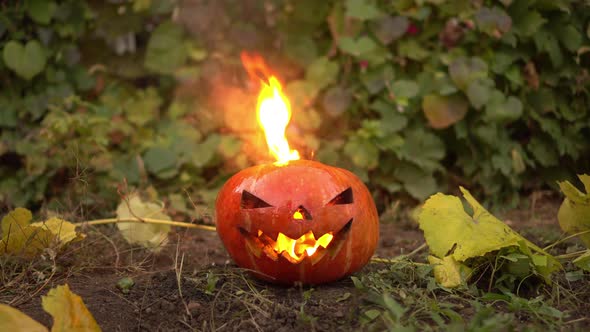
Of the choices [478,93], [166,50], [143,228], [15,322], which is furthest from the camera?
[166,50]

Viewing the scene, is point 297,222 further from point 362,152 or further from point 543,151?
point 543,151

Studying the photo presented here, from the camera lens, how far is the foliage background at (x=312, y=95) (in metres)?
3.52

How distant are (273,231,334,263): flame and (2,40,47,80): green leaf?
2461 mm

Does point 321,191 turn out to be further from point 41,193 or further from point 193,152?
point 41,193

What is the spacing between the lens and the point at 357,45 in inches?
140

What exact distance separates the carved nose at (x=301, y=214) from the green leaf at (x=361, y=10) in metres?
1.89

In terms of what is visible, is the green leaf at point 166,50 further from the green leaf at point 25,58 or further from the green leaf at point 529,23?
the green leaf at point 529,23

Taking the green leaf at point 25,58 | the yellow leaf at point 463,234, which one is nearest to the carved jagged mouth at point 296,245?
the yellow leaf at point 463,234

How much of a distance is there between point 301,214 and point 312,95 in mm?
1882

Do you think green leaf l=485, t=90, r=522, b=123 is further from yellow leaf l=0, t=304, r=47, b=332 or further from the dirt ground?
yellow leaf l=0, t=304, r=47, b=332

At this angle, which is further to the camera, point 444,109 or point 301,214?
point 444,109

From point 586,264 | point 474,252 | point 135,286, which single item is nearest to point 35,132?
point 135,286

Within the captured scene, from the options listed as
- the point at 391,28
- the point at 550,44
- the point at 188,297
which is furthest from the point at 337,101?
the point at 188,297

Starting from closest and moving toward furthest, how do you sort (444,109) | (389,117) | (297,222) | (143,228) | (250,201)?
(297,222), (250,201), (143,228), (444,109), (389,117)
